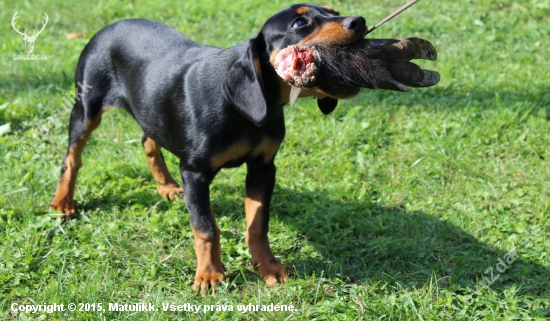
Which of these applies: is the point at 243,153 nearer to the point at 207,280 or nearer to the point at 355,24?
the point at 207,280

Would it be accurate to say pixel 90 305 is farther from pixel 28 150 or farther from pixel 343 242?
pixel 28 150

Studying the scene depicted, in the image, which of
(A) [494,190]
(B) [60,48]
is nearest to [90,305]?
(A) [494,190]

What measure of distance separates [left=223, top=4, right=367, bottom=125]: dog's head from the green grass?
1.22 metres

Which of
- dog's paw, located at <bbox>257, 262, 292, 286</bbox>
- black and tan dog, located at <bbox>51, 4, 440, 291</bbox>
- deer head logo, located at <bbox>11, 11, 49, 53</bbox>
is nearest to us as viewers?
black and tan dog, located at <bbox>51, 4, 440, 291</bbox>

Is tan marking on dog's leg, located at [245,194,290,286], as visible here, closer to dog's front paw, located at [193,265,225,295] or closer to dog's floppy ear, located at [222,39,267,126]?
dog's front paw, located at [193,265,225,295]

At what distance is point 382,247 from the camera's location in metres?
4.35

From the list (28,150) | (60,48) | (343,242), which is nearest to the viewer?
(343,242)

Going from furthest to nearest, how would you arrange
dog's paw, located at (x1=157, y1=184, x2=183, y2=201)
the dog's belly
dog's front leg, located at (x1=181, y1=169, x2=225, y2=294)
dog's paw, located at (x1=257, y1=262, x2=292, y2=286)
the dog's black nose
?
dog's paw, located at (x1=157, y1=184, x2=183, y2=201), dog's paw, located at (x1=257, y1=262, x2=292, y2=286), dog's front leg, located at (x1=181, y1=169, x2=225, y2=294), the dog's belly, the dog's black nose

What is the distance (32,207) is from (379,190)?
270 centimetres

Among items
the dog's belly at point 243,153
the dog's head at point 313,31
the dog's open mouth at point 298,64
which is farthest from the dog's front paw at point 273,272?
the dog's open mouth at point 298,64

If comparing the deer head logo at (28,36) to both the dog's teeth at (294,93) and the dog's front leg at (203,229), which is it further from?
the dog's teeth at (294,93)

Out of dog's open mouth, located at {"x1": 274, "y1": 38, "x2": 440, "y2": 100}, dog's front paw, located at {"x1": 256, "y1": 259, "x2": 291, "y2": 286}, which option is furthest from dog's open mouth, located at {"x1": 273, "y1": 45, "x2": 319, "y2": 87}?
dog's front paw, located at {"x1": 256, "y1": 259, "x2": 291, "y2": 286}

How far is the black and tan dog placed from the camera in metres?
3.49

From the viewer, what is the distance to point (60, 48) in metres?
7.80
